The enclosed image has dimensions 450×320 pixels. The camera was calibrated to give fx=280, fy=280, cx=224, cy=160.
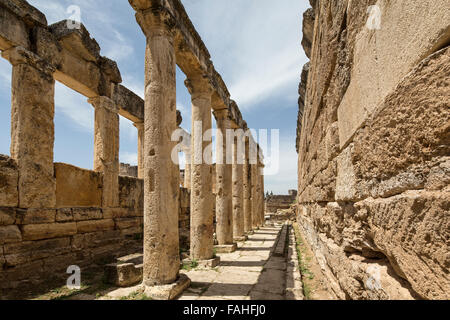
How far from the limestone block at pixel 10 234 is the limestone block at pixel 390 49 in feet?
20.7

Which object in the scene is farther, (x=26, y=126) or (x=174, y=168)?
(x=26, y=126)

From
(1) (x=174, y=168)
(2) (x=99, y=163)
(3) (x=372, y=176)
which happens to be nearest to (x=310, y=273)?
(1) (x=174, y=168)

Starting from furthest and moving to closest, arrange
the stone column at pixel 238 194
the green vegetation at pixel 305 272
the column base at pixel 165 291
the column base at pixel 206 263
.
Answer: the stone column at pixel 238 194 < the column base at pixel 206 263 < the green vegetation at pixel 305 272 < the column base at pixel 165 291

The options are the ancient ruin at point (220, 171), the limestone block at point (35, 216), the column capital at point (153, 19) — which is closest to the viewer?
the ancient ruin at point (220, 171)

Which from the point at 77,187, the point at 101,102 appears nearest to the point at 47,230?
the point at 77,187

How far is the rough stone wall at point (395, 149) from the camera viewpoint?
4.15 ft

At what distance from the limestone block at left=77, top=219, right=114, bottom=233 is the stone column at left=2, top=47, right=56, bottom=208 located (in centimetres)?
109

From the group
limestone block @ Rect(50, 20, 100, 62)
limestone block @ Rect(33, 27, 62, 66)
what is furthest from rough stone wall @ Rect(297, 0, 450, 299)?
limestone block @ Rect(50, 20, 100, 62)

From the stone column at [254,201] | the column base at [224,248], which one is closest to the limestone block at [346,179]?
the column base at [224,248]

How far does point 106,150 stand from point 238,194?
209 inches

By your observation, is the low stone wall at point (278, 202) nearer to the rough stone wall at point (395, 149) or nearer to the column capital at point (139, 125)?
the column capital at point (139, 125)

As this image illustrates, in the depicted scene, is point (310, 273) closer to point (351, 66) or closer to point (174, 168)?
point (174, 168)

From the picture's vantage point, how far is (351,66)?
103 inches

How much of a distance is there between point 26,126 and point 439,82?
24.0 ft
